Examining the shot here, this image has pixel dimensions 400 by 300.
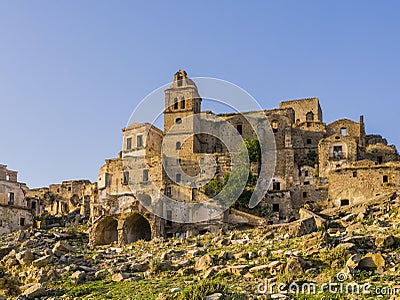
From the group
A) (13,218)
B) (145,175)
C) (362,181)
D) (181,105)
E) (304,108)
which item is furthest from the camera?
(304,108)

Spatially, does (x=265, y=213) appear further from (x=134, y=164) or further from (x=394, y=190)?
(x=134, y=164)

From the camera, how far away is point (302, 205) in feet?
174

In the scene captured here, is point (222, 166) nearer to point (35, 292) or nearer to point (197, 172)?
point (197, 172)

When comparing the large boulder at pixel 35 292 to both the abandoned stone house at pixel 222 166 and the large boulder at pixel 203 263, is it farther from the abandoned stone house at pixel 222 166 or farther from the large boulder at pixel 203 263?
the abandoned stone house at pixel 222 166

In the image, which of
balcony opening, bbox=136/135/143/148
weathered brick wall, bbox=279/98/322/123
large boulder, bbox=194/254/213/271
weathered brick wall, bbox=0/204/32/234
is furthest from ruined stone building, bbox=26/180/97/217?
large boulder, bbox=194/254/213/271

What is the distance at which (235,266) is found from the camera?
2830 centimetres

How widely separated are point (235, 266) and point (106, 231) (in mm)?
22684

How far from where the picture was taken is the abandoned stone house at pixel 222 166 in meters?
48.8

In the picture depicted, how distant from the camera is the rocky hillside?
81.4 ft

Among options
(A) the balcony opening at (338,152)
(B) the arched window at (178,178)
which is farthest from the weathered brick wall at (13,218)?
(A) the balcony opening at (338,152)

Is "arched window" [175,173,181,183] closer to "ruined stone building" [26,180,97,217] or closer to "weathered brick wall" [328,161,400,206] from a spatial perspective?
"ruined stone building" [26,180,97,217]

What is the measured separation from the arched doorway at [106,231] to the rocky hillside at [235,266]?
5002 mm

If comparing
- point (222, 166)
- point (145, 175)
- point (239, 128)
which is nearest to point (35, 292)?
point (145, 175)

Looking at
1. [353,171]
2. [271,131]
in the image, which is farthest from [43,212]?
[353,171]
